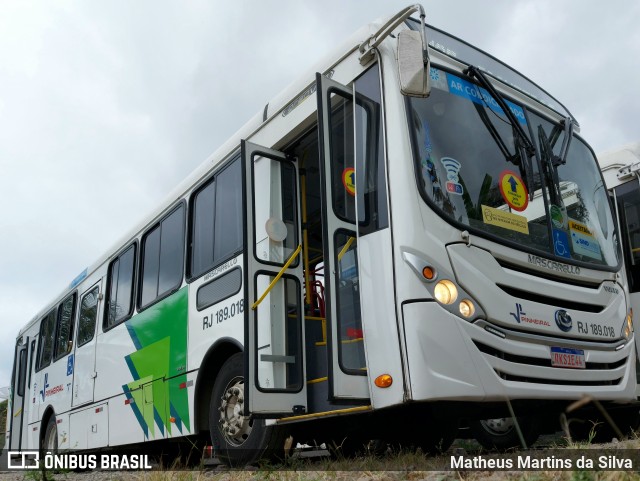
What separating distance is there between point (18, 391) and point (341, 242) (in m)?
10.4

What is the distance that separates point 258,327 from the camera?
4.99 metres

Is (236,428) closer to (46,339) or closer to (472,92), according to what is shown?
(472,92)

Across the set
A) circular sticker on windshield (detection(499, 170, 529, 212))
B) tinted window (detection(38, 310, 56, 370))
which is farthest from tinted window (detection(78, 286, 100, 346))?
circular sticker on windshield (detection(499, 170, 529, 212))

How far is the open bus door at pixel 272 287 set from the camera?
4617mm

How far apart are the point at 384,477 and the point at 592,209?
3.00 metres

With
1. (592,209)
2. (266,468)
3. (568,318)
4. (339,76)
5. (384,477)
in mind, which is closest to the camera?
(384,477)

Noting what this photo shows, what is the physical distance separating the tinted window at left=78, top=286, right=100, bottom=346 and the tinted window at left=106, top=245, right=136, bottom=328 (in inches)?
19.9

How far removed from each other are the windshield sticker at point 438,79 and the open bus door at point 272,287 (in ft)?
4.60

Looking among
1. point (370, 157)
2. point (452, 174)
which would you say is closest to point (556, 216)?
point (452, 174)

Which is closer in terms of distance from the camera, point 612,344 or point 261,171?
point 612,344

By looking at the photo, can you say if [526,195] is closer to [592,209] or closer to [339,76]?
[592,209]

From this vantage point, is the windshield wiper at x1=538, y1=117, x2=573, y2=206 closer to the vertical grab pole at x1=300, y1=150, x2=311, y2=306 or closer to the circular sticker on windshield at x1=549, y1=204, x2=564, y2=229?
the circular sticker on windshield at x1=549, y1=204, x2=564, y2=229

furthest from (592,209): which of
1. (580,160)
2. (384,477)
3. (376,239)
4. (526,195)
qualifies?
(384,477)

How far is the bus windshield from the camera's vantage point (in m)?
4.31
